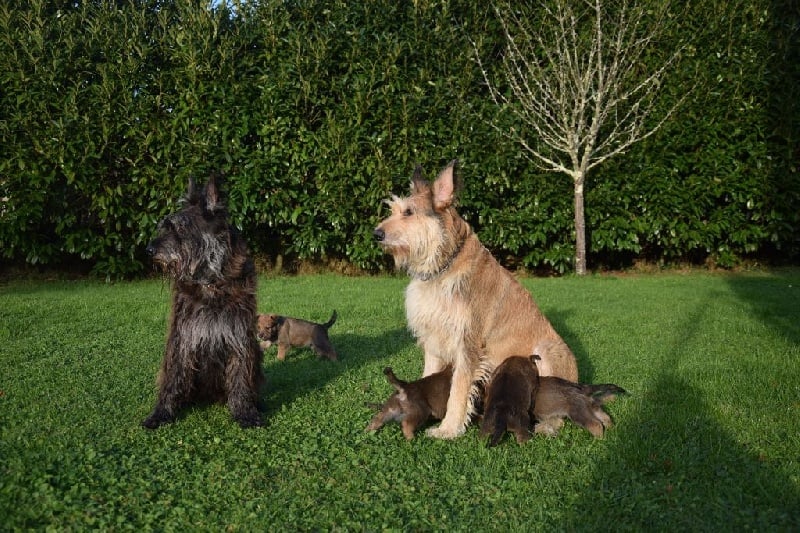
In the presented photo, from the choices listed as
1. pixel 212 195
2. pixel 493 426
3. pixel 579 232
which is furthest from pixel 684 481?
pixel 579 232

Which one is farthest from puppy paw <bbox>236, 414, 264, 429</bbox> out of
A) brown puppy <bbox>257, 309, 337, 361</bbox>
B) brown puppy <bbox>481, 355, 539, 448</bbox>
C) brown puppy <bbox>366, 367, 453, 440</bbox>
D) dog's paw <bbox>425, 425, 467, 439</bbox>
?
brown puppy <bbox>257, 309, 337, 361</bbox>

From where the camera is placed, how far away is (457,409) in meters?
Answer: 5.23

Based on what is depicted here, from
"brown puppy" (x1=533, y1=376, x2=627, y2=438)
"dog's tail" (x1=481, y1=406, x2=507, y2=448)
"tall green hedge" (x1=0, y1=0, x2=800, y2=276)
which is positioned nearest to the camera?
"dog's tail" (x1=481, y1=406, x2=507, y2=448)

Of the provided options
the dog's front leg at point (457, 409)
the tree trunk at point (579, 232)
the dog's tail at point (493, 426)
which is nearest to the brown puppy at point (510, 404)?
the dog's tail at point (493, 426)

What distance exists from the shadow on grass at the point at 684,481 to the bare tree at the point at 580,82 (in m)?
8.65

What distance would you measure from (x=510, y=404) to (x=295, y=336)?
11.8 ft

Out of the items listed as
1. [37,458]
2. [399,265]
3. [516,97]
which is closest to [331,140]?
[516,97]

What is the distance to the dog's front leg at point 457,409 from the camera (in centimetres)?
521

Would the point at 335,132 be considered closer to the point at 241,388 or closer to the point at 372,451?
the point at 241,388

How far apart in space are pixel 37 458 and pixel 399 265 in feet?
9.63

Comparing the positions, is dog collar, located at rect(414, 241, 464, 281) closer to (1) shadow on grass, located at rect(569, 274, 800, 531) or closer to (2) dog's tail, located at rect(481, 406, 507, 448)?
(2) dog's tail, located at rect(481, 406, 507, 448)

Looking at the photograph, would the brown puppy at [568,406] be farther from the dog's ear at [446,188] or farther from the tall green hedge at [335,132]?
the tall green hedge at [335,132]

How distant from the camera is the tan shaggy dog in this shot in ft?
17.5

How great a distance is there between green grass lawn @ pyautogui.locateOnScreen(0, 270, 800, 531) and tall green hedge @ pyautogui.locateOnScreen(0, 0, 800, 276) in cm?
416
